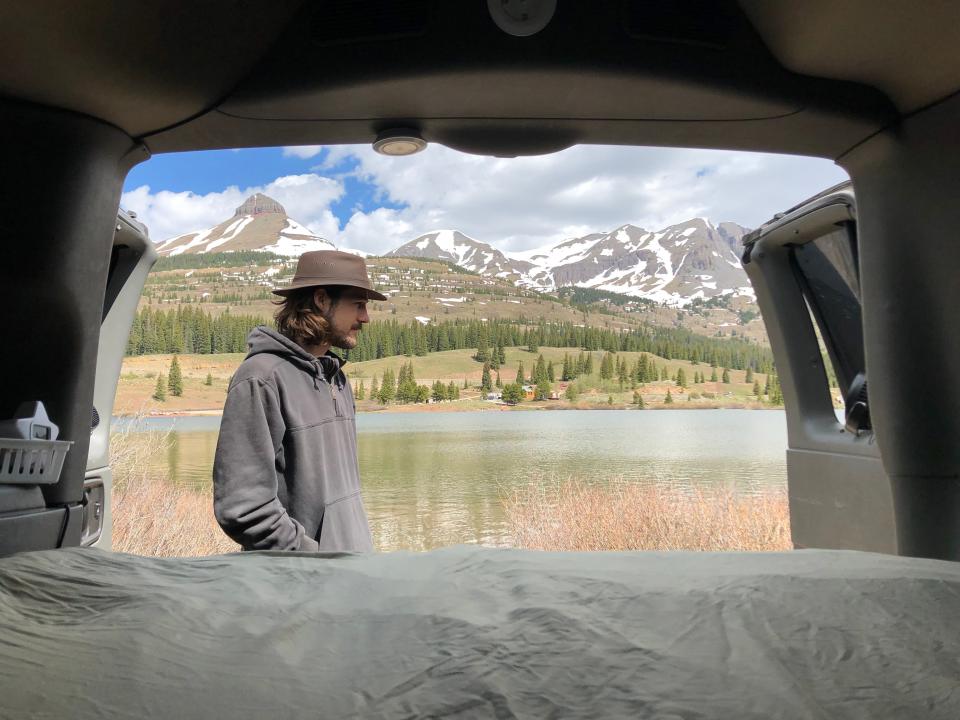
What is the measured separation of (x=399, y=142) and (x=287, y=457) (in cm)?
82

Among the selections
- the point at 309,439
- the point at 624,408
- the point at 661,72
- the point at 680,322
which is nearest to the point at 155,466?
the point at 309,439

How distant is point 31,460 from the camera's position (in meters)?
1.26

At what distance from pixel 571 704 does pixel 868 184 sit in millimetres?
1535

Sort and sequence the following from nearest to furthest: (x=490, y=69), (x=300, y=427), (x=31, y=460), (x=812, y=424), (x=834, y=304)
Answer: (x=31, y=460)
(x=490, y=69)
(x=300, y=427)
(x=812, y=424)
(x=834, y=304)

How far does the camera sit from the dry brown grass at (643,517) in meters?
9.30

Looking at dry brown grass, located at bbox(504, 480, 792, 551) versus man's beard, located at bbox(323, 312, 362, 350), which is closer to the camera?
man's beard, located at bbox(323, 312, 362, 350)

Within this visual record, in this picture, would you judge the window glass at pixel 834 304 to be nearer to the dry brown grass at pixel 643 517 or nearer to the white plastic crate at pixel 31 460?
the white plastic crate at pixel 31 460

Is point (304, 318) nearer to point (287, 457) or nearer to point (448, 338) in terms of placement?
point (287, 457)

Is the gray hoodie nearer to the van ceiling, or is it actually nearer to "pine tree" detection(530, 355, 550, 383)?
the van ceiling

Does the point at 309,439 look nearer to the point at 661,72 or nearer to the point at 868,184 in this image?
the point at 661,72

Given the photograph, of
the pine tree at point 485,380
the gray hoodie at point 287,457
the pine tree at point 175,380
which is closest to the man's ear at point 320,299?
the gray hoodie at point 287,457

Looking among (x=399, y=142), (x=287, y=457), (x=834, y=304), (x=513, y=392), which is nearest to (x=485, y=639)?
(x=399, y=142)

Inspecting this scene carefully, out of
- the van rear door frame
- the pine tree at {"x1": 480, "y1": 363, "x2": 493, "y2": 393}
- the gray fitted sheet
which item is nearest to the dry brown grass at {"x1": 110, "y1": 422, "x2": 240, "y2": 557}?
the van rear door frame

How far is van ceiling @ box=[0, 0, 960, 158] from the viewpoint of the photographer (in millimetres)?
1348
